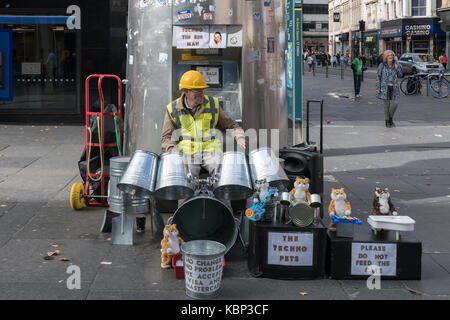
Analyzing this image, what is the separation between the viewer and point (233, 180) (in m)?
5.20

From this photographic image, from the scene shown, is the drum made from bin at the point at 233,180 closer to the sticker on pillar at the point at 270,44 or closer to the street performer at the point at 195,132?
the street performer at the point at 195,132

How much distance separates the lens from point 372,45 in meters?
66.8

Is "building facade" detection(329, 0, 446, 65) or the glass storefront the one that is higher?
"building facade" detection(329, 0, 446, 65)

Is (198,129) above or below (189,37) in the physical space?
below

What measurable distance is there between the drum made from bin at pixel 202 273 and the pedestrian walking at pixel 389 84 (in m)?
10.8

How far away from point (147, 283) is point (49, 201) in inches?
122

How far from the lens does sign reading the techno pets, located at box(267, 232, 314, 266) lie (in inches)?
200

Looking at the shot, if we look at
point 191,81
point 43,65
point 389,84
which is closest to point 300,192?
point 191,81

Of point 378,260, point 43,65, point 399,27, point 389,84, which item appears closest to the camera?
point 378,260

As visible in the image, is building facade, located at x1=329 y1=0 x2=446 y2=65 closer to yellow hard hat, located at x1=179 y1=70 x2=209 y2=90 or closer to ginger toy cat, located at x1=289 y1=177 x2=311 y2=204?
yellow hard hat, located at x1=179 y1=70 x2=209 y2=90

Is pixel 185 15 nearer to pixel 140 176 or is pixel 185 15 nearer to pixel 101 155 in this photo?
pixel 101 155

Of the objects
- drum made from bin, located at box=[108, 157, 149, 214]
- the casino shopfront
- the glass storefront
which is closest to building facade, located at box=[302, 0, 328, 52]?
the casino shopfront

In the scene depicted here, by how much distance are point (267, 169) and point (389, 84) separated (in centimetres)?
988

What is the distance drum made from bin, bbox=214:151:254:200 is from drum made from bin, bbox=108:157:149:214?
1.03m
